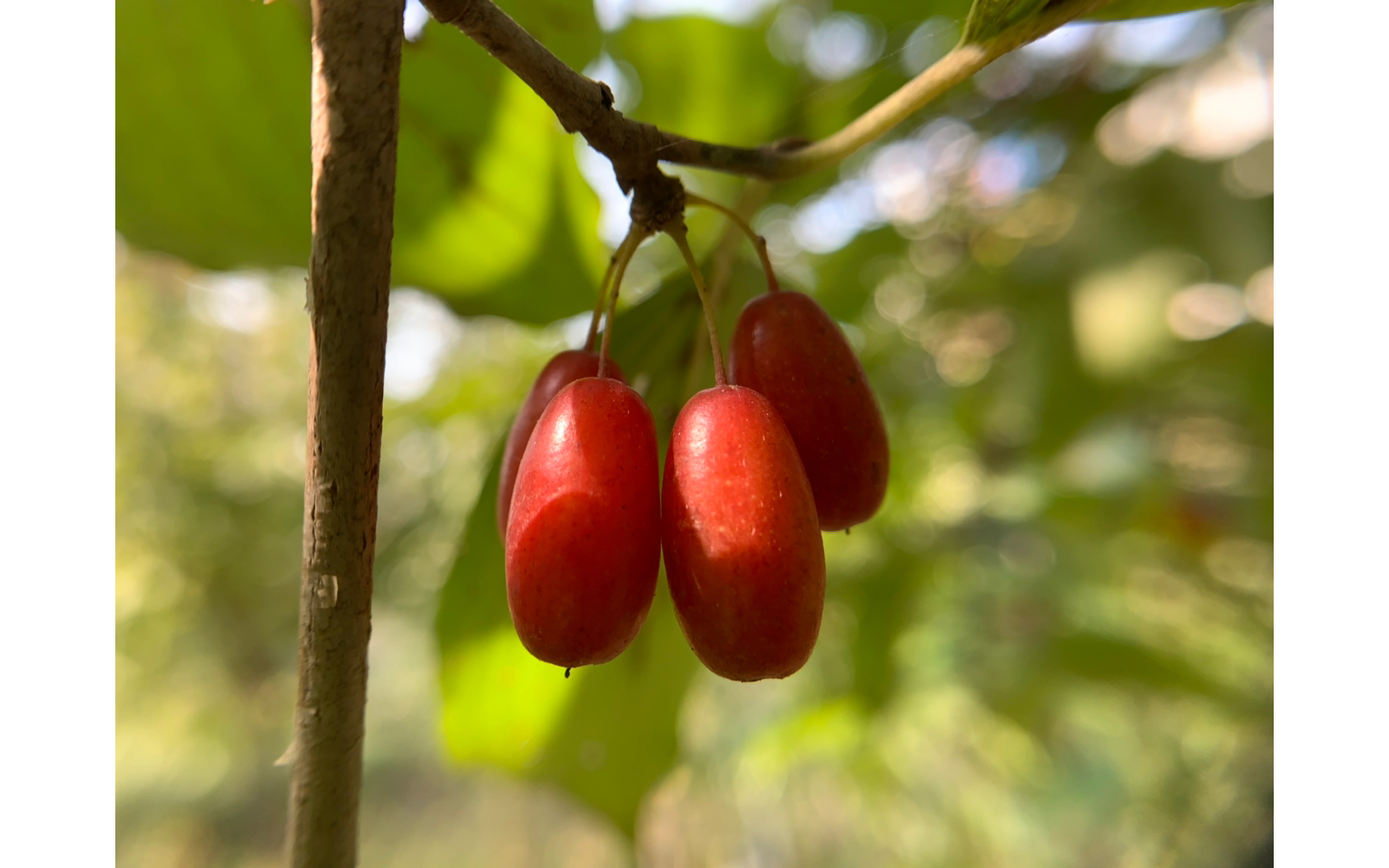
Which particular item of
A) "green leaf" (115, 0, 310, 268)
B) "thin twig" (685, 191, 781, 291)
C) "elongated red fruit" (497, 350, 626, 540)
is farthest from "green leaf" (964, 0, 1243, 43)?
"green leaf" (115, 0, 310, 268)

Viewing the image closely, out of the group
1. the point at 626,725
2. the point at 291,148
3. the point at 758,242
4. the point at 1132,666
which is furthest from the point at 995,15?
the point at 1132,666

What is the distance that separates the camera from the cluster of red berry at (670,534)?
0.29 meters

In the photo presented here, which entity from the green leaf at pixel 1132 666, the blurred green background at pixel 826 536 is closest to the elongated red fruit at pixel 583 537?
the blurred green background at pixel 826 536

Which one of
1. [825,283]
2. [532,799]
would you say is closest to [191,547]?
[532,799]

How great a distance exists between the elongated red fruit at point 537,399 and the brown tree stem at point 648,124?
9cm

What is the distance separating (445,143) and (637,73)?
23cm

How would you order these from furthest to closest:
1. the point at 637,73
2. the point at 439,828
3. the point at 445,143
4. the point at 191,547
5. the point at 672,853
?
the point at 191,547 < the point at 439,828 < the point at 672,853 < the point at 637,73 < the point at 445,143

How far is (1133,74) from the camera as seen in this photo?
1125 millimetres

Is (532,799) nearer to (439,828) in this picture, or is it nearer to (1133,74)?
(439,828)

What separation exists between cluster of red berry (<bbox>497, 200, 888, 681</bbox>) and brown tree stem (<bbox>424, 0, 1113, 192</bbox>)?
4.6 inches

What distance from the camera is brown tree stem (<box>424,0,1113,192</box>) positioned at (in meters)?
0.30

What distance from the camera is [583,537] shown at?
0.29m

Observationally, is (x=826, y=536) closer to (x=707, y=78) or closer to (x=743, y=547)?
(x=707, y=78)

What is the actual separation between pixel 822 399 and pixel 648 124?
0.16 m
